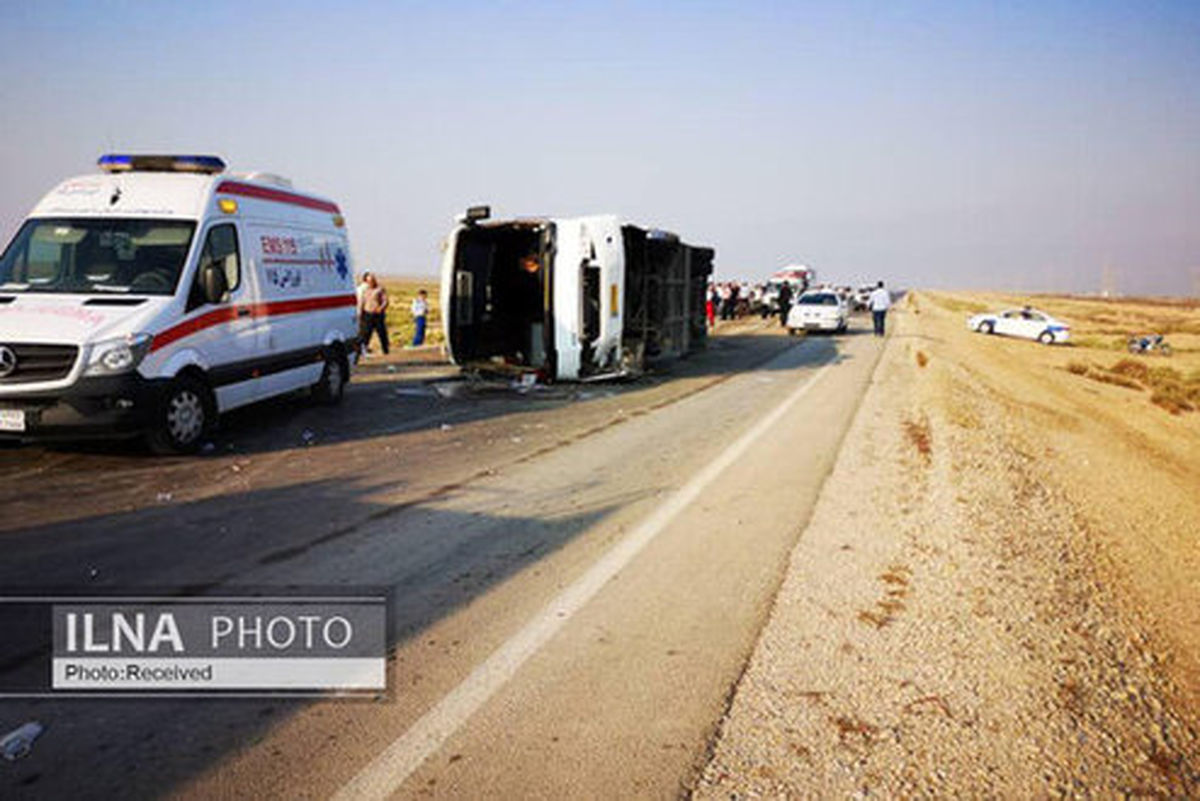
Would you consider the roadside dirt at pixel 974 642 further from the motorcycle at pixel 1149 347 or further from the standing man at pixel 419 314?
the motorcycle at pixel 1149 347

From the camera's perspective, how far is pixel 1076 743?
3039 mm

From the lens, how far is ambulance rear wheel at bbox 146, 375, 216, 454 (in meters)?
7.59

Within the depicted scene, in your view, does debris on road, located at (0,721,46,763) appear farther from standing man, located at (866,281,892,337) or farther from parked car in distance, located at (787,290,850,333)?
parked car in distance, located at (787,290,850,333)

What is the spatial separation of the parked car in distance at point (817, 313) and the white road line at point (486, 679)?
78.1 feet

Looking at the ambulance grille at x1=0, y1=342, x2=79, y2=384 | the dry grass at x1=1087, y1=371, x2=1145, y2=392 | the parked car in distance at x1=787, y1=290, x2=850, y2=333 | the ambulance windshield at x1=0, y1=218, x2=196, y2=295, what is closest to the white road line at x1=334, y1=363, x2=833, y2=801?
the ambulance grille at x1=0, y1=342, x2=79, y2=384

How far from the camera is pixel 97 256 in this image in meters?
7.96

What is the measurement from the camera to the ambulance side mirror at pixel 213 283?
8108mm

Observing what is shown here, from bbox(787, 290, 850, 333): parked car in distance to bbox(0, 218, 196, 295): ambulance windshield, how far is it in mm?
23571

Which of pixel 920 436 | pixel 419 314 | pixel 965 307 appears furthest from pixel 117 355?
pixel 965 307

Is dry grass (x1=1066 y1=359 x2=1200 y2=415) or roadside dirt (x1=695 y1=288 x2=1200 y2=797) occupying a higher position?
dry grass (x1=1066 y1=359 x2=1200 y2=415)

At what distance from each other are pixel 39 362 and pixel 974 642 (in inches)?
300

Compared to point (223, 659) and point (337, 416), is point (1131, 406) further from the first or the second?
point (223, 659)

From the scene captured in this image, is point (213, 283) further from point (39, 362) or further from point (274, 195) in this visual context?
point (274, 195)

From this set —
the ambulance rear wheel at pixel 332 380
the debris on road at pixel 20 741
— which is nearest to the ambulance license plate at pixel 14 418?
the ambulance rear wheel at pixel 332 380
